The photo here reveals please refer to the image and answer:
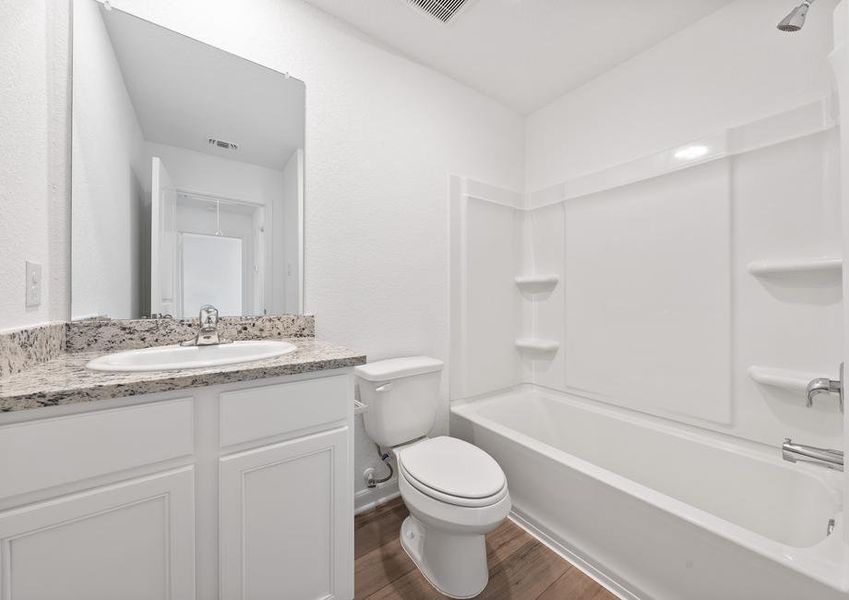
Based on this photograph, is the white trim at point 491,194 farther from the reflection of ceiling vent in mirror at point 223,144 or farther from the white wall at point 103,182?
the white wall at point 103,182

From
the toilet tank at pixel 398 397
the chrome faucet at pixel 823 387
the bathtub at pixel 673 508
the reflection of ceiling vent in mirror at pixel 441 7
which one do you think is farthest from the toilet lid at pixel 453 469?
the reflection of ceiling vent in mirror at pixel 441 7

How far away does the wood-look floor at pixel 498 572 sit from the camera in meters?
1.24

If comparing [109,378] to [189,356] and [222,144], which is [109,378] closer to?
[189,356]

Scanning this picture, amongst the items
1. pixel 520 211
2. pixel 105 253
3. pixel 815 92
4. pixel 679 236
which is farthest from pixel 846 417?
pixel 105 253

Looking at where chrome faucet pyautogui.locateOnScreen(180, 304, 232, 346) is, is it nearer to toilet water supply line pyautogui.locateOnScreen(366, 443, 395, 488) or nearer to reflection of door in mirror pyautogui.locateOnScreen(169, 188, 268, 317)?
reflection of door in mirror pyautogui.locateOnScreen(169, 188, 268, 317)

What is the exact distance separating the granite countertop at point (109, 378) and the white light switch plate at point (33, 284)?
18 cm

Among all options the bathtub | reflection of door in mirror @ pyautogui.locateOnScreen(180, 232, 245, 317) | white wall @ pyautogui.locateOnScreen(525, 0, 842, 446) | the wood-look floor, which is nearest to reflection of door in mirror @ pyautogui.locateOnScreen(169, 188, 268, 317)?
reflection of door in mirror @ pyautogui.locateOnScreen(180, 232, 245, 317)

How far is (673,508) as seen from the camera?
1.09 metres

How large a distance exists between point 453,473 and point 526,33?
2072 mm

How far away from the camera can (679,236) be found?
1652 mm

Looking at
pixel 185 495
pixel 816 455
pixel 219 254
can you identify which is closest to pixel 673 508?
pixel 816 455

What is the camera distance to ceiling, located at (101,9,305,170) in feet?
4.03

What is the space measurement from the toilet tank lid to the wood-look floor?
2.36 feet

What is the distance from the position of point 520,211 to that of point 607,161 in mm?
595
